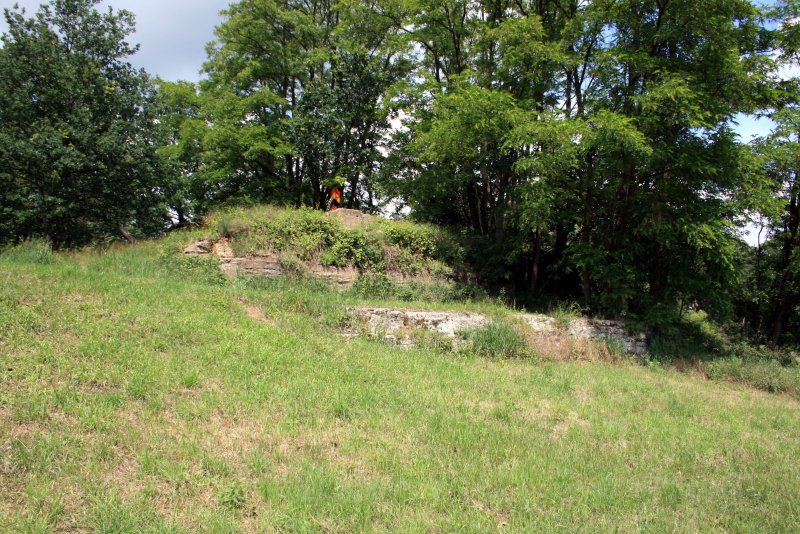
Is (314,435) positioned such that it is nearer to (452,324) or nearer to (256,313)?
(256,313)

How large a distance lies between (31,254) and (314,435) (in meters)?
9.04

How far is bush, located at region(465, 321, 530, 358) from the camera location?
9898 millimetres

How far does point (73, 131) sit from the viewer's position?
50.6 feet

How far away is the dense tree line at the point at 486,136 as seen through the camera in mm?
11531

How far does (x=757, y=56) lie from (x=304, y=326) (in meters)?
12.6

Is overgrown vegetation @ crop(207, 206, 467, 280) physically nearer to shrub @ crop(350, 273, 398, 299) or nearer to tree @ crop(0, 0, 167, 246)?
shrub @ crop(350, 273, 398, 299)

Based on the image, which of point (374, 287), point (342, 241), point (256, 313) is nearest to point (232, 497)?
point (256, 313)

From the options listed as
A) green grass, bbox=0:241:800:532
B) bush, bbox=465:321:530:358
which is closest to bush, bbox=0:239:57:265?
green grass, bbox=0:241:800:532

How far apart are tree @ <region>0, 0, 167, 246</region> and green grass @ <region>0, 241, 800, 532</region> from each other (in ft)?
30.0

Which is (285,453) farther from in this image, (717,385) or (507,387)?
(717,385)

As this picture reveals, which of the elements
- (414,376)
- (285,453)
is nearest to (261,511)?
(285,453)

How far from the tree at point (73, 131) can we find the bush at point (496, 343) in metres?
13.9

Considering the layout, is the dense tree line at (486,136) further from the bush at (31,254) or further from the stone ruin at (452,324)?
the bush at (31,254)

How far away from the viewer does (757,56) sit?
11391 mm
